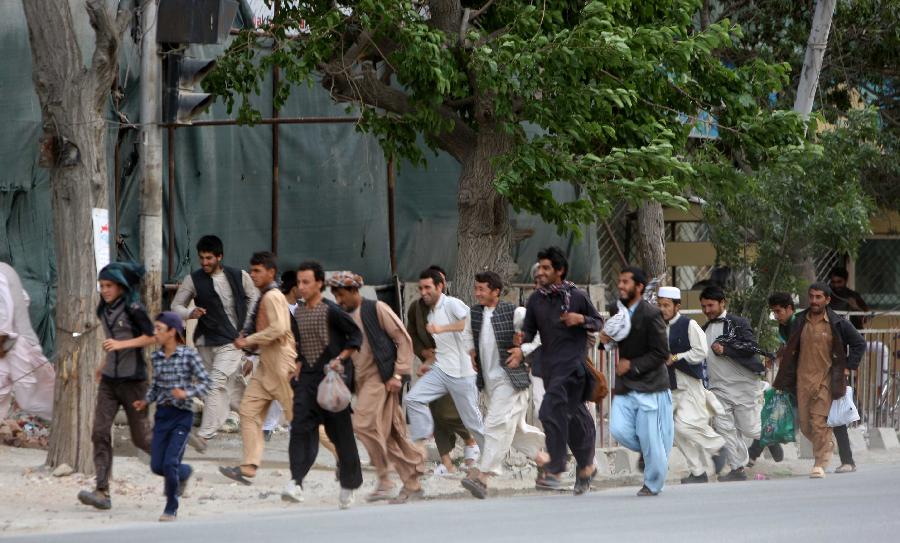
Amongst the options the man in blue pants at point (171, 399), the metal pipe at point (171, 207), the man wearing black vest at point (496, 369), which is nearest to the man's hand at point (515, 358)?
the man wearing black vest at point (496, 369)

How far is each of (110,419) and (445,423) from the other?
3458 millimetres

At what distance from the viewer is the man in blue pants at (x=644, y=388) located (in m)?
10.6

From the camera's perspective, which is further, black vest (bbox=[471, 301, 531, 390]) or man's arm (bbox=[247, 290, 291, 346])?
black vest (bbox=[471, 301, 531, 390])

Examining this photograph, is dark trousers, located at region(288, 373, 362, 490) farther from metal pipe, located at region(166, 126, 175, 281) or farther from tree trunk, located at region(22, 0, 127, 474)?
metal pipe, located at region(166, 126, 175, 281)

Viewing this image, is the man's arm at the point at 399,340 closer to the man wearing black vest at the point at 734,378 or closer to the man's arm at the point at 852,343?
the man wearing black vest at the point at 734,378

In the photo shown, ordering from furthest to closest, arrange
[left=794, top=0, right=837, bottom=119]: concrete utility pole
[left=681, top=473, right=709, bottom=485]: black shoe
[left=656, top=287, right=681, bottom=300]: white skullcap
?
[left=794, top=0, right=837, bottom=119]: concrete utility pole, [left=656, top=287, right=681, bottom=300]: white skullcap, [left=681, top=473, right=709, bottom=485]: black shoe

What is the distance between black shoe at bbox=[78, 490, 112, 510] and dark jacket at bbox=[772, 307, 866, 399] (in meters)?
6.26

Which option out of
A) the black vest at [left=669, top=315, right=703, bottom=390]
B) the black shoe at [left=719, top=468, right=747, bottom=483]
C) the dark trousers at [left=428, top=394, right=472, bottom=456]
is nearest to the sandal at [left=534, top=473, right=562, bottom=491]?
the dark trousers at [left=428, top=394, right=472, bottom=456]

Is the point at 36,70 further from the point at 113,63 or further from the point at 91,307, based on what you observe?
the point at 91,307

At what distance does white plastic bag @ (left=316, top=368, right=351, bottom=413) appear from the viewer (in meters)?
9.62

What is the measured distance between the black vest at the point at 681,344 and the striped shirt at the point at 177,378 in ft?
15.0

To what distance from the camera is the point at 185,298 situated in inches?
468

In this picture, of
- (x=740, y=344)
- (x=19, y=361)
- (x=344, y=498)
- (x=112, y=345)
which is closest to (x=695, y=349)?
(x=740, y=344)

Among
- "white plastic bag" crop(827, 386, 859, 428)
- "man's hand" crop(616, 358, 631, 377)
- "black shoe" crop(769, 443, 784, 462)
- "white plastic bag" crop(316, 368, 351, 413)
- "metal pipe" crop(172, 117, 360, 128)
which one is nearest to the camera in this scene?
"white plastic bag" crop(316, 368, 351, 413)
